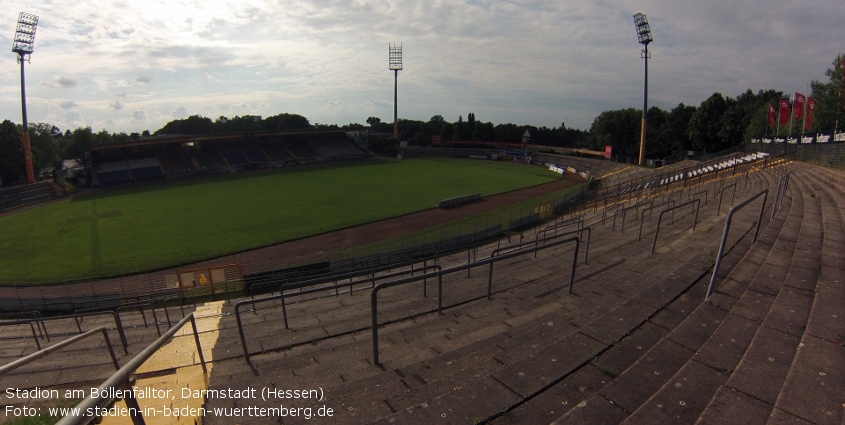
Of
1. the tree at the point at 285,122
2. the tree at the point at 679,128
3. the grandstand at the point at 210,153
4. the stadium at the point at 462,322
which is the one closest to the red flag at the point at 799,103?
the stadium at the point at 462,322

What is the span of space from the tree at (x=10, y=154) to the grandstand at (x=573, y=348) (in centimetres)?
6093

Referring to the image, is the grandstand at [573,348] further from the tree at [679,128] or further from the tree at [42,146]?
the tree at [42,146]

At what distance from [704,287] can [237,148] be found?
77.0 metres

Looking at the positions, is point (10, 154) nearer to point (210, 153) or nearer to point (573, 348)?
point (210, 153)

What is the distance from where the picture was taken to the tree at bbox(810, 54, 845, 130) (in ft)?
102

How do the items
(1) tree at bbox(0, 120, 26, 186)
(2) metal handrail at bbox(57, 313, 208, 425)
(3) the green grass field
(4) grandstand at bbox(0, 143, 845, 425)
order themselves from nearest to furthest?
(2) metal handrail at bbox(57, 313, 208, 425) < (4) grandstand at bbox(0, 143, 845, 425) < (3) the green grass field < (1) tree at bbox(0, 120, 26, 186)

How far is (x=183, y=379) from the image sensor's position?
6430mm

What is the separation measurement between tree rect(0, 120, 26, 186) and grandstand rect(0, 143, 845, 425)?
6093cm

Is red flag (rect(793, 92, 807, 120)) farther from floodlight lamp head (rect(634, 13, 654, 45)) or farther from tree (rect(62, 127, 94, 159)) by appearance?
tree (rect(62, 127, 94, 159))

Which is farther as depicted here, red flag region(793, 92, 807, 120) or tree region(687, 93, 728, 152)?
tree region(687, 93, 728, 152)

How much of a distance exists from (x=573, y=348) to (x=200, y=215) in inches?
1518

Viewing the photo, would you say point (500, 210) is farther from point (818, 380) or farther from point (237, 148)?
point (237, 148)

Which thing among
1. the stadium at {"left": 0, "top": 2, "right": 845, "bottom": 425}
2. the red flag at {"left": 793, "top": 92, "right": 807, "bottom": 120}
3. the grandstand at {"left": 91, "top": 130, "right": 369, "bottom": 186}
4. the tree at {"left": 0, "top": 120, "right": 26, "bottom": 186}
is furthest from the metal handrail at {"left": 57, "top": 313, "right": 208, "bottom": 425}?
the tree at {"left": 0, "top": 120, "right": 26, "bottom": 186}

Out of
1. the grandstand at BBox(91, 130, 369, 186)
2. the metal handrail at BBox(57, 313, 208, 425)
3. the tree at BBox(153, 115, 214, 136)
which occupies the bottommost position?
the metal handrail at BBox(57, 313, 208, 425)
